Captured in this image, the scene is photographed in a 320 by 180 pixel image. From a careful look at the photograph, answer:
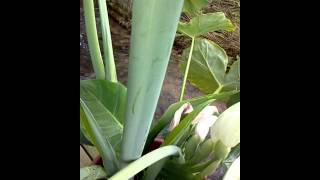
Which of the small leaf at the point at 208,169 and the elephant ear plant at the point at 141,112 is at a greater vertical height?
the elephant ear plant at the point at 141,112

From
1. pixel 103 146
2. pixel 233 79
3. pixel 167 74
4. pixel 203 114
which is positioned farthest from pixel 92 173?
pixel 167 74

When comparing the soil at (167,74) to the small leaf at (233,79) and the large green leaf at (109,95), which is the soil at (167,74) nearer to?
the small leaf at (233,79)

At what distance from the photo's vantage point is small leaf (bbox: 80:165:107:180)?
368 mm

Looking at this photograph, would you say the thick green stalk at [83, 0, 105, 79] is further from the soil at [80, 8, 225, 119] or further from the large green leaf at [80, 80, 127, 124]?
the soil at [80, 8, 225, 119]

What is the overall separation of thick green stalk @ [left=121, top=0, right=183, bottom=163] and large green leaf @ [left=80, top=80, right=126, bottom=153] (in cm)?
11

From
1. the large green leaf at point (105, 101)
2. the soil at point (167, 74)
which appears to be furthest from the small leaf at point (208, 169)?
the soil at point (167, 74)

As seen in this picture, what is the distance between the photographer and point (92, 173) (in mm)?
383

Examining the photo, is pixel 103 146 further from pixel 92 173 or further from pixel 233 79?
pixel 233 79

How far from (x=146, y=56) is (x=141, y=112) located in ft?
0.20

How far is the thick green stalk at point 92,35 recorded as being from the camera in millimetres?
458

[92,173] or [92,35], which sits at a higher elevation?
[92,35]

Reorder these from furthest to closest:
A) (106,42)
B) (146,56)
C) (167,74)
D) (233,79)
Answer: (167,74) → (233,79) → (106,42) → (146,56)

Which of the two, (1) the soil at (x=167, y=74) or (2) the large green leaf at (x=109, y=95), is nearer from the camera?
(2) the large green leaf at (x=109, y=95)
